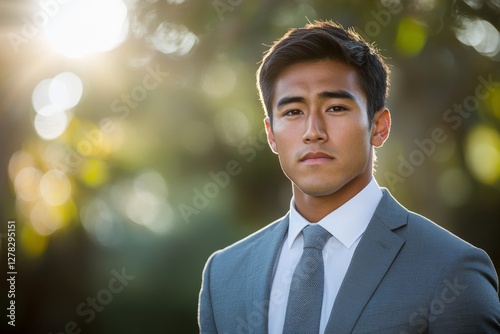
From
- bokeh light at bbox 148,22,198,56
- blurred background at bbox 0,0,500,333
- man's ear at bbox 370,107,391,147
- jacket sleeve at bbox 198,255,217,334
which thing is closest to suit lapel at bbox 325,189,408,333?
man's ear at bbox 370,107,391,147

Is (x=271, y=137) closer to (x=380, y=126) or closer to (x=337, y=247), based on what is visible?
(x=380, y=126)

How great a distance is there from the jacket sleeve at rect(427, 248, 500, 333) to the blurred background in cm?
286

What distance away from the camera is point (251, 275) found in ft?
9.14

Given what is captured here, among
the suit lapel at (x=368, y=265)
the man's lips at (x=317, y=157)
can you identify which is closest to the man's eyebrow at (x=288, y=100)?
the man's lips at (x=317, y=157)

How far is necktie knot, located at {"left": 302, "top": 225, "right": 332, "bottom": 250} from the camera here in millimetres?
2588

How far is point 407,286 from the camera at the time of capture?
91.4 inches

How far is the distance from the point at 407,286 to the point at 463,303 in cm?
21

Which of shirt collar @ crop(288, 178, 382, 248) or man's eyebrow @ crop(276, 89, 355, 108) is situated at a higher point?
man's eyebrow @ crop(276, 89, 355, 108)

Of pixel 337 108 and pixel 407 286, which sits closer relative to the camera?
pixel 407 286

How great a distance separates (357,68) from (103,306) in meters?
4.55

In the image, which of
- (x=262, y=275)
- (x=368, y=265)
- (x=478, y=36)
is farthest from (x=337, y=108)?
(x=478, y=36)

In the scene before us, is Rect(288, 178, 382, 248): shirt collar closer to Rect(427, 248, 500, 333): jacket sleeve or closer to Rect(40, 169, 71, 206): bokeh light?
Rect(427, 248, 500, 333): jacket sleeve

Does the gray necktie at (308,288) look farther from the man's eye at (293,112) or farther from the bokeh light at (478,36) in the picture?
the bokeh light at (478,36)

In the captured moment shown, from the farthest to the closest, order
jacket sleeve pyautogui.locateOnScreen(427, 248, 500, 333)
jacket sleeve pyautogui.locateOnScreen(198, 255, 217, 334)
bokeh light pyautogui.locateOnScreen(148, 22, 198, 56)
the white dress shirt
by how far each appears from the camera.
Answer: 1. bokeh light pyautogui.locateOnScreen(148, 22, 198, 56)
2. jacket sleeve pyautogui.locateOnScreen(198, 255, 217, 334)
3. the white dress shirt
4. jacket sleeve pyautogui.locateOnScreen(427, 248, 500, 333)
